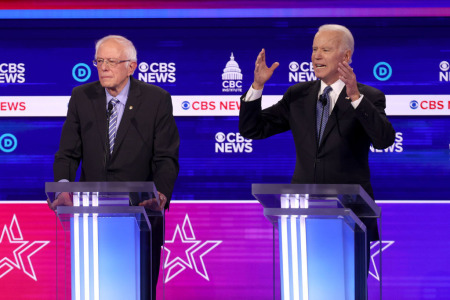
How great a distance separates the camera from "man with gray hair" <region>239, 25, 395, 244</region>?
330 centimetres

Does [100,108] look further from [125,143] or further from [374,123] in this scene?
[374,123]

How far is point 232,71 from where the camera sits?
16.3 ft

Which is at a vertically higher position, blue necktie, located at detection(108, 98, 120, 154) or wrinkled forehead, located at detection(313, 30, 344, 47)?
wrinkled forehead, located at detection(313, 30, 344, 47)

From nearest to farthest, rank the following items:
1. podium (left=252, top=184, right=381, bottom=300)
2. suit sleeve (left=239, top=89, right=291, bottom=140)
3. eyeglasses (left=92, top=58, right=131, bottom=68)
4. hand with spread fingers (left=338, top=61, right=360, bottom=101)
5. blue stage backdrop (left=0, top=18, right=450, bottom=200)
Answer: podium (left=252, top=184, right=381, bottom=300) < hand with spread fingers (left=338, top=61, right=360, bottom=101) < suit sleeve (left=239, top=89, right=291, bottom=140) < eyeglasses (left=92, top=58, right=131, bottom=68) < blue stage backdrop (left=0, top=18, right=450, bottom=200)

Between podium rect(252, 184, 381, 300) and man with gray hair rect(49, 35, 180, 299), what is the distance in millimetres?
974

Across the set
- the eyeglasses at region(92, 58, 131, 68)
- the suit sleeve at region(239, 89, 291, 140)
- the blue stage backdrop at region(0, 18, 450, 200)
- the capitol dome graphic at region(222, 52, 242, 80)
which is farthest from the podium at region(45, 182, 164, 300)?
the capitol dome graphic at region(222, 52, 242, 80)

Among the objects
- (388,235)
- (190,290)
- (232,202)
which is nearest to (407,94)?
(388,235)

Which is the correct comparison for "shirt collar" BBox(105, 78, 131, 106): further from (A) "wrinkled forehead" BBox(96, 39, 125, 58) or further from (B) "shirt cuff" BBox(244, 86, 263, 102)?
(B) "shirt cuff" BBox(244, 86, 263, 102)

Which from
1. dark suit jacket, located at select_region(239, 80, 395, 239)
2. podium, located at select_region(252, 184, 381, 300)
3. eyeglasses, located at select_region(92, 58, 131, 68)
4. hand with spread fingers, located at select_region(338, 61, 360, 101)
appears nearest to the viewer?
podium, located at select_region(252, 184, 381, 300)

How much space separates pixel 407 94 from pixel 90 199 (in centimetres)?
281

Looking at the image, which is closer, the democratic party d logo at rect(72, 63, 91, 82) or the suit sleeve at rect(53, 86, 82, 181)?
the suit sleeve at rect(53, 86, 82, 181)

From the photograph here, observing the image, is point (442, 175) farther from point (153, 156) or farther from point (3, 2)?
point (3, 2)

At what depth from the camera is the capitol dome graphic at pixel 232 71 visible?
4.95 meters

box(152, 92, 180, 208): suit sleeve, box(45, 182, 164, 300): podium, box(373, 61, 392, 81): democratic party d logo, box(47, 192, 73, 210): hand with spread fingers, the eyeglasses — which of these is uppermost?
box(373, 61, 392, 81): democratic party d logo
